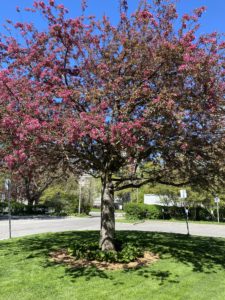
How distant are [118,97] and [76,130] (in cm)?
163

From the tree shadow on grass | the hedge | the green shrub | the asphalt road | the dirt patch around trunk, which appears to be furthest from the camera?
the green shrub

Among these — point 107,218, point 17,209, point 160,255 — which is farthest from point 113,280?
point 17,209

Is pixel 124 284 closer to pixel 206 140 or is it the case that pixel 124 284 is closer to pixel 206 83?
pixel 206 140

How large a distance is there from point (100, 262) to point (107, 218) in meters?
1.50

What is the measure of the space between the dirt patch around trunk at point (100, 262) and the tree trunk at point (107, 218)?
0.98 metres

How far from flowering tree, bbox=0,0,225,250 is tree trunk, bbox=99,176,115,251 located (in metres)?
0.04

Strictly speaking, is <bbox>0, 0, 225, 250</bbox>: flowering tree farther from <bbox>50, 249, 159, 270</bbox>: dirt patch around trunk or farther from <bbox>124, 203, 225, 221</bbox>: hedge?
<bbox>124, 203, 225, 221</bbox>: hedge

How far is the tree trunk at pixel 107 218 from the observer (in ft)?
32.1

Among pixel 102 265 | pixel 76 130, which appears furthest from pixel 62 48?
pixel 102 265

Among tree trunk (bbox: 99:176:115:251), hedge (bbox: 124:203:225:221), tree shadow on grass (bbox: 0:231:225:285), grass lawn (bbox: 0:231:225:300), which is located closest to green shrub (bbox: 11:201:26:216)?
hedge (bbox: 124:203:225:221)

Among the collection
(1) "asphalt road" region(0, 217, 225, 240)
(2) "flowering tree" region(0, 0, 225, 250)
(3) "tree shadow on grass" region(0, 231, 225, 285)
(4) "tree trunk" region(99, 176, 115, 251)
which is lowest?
(1) "asphalt road" region(0, 217, 225, 240)

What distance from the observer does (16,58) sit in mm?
8992

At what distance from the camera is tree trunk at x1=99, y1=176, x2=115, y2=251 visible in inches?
385

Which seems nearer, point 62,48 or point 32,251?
point 62,48
